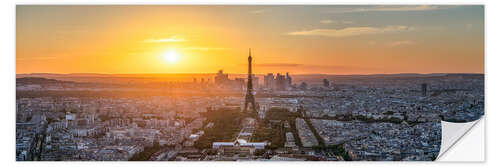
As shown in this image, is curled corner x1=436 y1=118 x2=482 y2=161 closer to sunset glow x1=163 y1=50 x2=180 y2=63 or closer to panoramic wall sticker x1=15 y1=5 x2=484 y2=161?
Result: panoramic wall sticker x1=15 y1=5 x2=484 y2=161

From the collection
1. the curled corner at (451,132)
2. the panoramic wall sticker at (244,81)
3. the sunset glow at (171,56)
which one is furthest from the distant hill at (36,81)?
the curled corner at (451,132)

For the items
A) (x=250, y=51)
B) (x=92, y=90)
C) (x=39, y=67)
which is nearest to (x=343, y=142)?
(x=250, y=51)

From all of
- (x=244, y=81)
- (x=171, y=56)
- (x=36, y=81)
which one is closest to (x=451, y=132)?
(x=244, y=81)

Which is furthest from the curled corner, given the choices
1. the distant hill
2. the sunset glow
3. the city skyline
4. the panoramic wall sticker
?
the distant hill

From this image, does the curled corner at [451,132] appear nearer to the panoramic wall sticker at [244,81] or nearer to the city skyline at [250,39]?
the panoramic wall sticker at [244,81]

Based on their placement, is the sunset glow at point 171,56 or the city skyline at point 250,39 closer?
the city skyline at point 250,39
